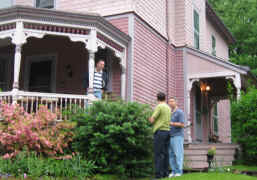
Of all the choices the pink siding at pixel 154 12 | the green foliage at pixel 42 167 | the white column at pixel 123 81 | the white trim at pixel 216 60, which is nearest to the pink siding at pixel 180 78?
the white trim at pixel 216 60

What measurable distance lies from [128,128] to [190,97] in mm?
7061

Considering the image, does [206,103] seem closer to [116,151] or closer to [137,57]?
[137,57]

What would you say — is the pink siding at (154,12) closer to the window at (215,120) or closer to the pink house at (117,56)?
the pink house at (117,56)

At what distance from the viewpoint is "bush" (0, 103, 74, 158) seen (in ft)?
26.6

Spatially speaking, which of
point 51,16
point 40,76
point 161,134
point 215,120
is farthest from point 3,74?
point 215,120

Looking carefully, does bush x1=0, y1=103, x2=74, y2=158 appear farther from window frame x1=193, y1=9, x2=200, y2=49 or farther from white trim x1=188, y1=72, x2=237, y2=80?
window frame x1=193, y1=9, x2=200, y2=49

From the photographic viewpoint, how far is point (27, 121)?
27.4 ft

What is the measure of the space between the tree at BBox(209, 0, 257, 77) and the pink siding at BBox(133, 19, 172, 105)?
1407 centimetres

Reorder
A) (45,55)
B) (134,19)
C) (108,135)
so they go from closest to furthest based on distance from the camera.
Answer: (108,135)
(134,19)
(45,55)

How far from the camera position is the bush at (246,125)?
1029 cm

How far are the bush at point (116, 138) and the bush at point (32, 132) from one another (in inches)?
14.3

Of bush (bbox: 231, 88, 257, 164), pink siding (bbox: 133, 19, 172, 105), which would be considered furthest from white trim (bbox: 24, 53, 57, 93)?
bush (bbox: 231, 88, 257, 164)

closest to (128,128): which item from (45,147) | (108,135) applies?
(108,135)

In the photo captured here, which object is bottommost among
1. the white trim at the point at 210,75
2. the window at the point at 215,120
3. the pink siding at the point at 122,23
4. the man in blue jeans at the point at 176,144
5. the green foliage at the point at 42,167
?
the green foliage at the point at 42,167
